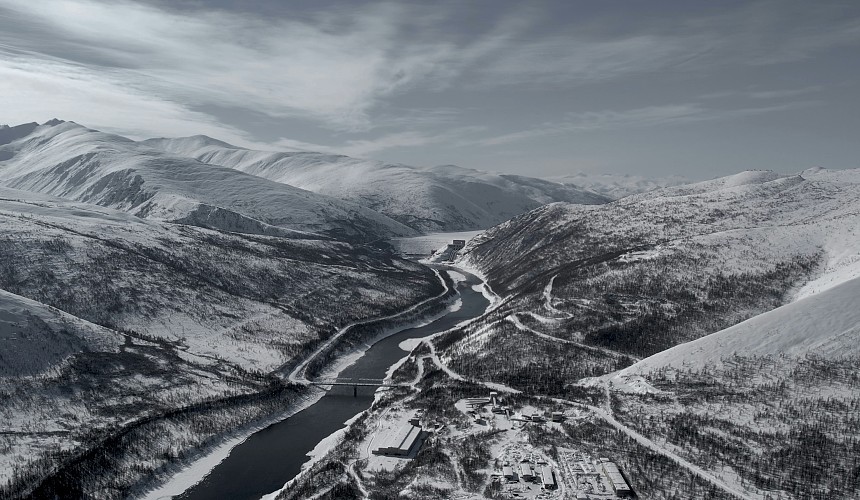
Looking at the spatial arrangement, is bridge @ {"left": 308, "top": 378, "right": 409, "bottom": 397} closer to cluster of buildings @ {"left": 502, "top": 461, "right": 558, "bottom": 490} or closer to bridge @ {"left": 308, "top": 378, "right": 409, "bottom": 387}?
bridge @ {"left": 308, "top": 378, "right": 409, "bottom": 387}

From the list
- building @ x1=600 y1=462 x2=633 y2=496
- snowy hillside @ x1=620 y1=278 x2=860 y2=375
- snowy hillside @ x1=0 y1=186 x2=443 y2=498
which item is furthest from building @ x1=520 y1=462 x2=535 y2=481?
snowy hillside @ x1=0 y1=186 x2=443 y2=498

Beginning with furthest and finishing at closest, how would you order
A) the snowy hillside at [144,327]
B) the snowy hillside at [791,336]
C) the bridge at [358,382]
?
the bridge at [358,382]
the snowy hillside at [791,336]
the snowy hillside at [144,327]

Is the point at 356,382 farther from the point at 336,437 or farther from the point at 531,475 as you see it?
the point at 531,475

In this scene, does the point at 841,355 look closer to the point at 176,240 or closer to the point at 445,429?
the point at 445,429

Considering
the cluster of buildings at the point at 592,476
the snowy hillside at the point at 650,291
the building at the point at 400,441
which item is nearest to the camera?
the cluster of buildings at the point at 592,476

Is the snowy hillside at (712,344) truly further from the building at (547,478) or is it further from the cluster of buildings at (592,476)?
the building at (547,478)

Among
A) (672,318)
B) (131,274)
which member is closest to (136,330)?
(131,274)

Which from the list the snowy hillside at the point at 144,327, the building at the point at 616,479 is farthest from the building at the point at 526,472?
the snowy hillside at the point at 144,327

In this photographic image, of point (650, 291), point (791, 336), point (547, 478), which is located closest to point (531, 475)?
point (547, 478)
